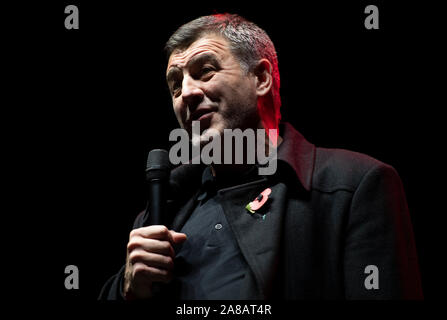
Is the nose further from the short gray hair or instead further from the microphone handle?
the microphone handle

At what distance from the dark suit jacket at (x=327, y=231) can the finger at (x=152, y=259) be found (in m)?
0.25

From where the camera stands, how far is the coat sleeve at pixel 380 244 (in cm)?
144

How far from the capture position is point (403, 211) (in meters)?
1.60

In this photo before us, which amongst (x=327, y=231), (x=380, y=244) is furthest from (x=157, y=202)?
(x=380, y=244)

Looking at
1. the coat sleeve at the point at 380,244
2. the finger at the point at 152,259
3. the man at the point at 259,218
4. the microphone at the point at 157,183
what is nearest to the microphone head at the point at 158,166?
the microphone at the point at 157,183

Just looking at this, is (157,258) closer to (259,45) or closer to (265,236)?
(265,236)

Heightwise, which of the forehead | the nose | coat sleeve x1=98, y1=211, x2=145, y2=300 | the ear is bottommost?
coat sleeve x1=98, y1=211, x2=145, y2=300

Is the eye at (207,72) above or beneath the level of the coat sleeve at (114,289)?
above

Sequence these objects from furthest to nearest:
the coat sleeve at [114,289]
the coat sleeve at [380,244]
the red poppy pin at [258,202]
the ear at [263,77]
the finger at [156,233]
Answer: the ear at [263,77], the coat sleeve at [114,289], the red poppy pin at [258,202], the finger at [156,233], the coat sleeve at [380,244]

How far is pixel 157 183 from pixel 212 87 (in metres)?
0.46

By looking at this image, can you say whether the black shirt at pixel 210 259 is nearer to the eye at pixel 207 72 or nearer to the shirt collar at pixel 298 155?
the shirt collar at pixel 298 155

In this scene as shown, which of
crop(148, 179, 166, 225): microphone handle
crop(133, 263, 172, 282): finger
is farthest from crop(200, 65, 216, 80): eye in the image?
crop(133, 263, 172, 282): finger

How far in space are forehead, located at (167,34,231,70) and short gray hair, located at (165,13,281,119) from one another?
0.02 m

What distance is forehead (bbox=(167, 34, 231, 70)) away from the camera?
1.96 m
